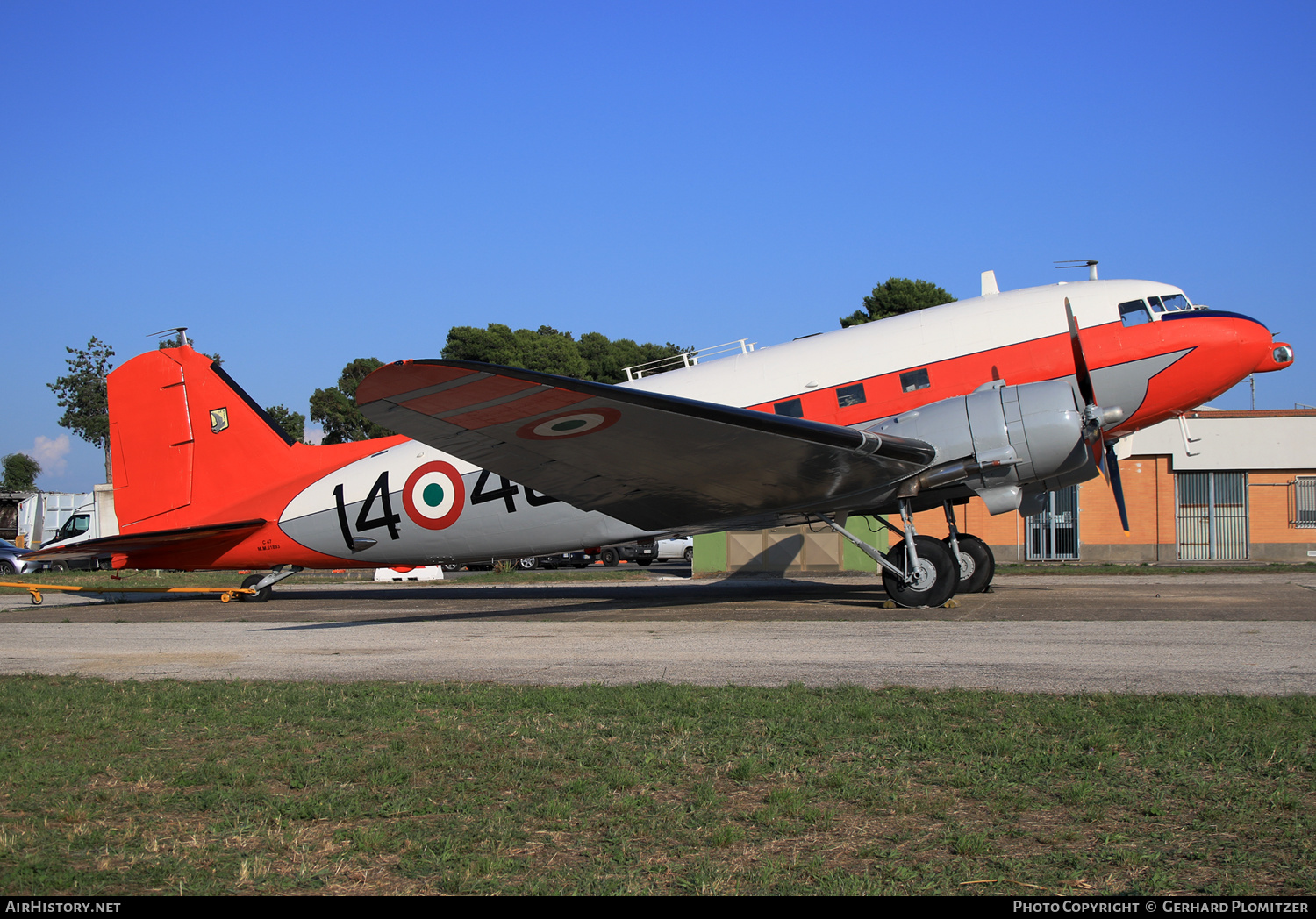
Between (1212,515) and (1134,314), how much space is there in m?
24.9

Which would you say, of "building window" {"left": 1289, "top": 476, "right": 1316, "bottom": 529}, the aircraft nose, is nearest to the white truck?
the aircraft nose

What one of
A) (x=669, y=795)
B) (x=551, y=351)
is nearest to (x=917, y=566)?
(x=669, y=795)

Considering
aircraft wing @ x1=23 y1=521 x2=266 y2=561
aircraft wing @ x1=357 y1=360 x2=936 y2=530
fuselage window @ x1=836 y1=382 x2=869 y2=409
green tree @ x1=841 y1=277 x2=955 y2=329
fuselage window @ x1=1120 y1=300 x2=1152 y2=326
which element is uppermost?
green tree @ x1=841 y1=277 x2=955 y2=329

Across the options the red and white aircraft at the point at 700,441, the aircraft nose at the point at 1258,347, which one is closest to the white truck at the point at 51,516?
the red and white aircraft at the point at 700,441

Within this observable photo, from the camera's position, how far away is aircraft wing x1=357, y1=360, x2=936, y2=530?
10.4 m

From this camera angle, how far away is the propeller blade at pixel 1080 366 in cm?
1372

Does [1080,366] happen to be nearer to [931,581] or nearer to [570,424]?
[931,581]

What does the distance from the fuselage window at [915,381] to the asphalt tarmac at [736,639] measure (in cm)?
349

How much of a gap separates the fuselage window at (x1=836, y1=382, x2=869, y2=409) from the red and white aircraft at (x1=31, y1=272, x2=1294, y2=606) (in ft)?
0.07

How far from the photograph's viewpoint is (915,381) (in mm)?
14727

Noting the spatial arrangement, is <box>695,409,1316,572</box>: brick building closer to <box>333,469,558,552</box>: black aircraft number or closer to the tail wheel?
the tail wheel

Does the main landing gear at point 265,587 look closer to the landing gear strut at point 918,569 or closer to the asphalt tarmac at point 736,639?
Answer: the asphalt tarmac at point 736,639

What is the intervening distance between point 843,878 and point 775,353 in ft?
40.8
